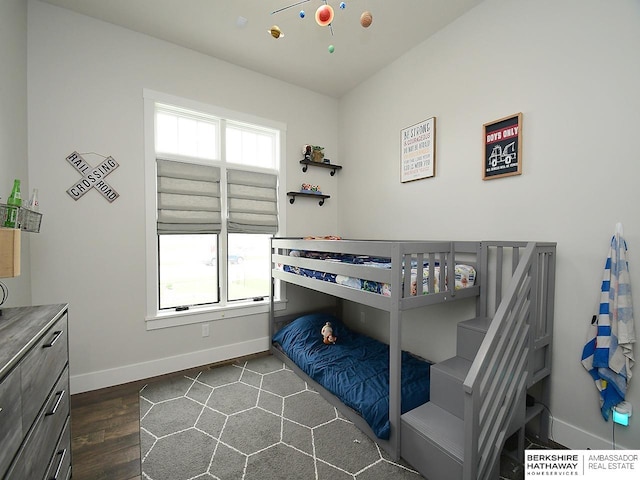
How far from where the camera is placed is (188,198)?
2605 millimetres

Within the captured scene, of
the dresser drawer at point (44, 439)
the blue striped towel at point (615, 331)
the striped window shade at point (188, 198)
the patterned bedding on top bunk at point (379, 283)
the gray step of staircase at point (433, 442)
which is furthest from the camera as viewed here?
the striped window shade at point (188, 198)

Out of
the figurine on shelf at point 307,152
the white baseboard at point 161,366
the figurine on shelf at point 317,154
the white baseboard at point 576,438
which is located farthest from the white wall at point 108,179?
the white baseboard at point 576,438

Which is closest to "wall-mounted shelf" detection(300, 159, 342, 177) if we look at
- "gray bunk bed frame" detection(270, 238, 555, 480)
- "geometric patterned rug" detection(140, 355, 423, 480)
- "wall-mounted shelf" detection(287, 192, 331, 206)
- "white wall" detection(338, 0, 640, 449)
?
"wall-mounted shelf" detection(287, 192, 331, 206)

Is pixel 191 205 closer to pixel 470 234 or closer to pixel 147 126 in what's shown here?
pixel 147 126

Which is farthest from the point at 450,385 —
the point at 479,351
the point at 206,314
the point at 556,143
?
the point at 206,314

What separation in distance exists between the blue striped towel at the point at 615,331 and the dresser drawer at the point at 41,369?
2.44 m

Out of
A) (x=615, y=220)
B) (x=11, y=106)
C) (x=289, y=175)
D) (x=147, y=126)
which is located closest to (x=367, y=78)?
(x=289, y=175)

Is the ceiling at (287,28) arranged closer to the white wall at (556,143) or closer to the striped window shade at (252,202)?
the white wall at (556,143)

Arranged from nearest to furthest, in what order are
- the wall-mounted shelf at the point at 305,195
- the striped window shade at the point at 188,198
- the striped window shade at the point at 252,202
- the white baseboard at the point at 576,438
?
the white baseboard at the point at 576,438 < the striped window shade at the point at 188,198 < the striped window shade at the point at 252,202 < the wall-mounted shelf at the point at 305,195

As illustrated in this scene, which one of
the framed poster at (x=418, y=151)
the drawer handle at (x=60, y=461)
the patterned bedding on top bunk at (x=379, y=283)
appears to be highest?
the framed poster at (x=418, y=151)

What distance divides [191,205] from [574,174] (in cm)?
280

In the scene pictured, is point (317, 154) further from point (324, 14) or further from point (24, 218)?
point (24, 218)

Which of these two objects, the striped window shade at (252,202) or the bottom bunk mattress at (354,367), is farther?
the striped window shade at (252,202)

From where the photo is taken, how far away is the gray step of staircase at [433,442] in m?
1.32
